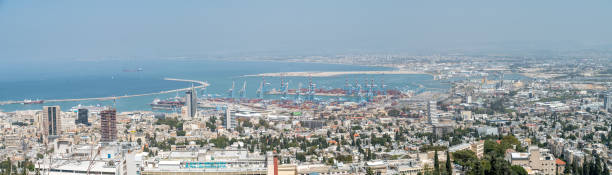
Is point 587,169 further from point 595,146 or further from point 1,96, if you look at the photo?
point 1,96

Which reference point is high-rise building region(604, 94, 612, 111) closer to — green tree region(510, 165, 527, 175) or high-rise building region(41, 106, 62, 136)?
green tree region(510, 165, 527, 175)

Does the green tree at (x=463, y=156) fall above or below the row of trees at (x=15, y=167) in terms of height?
above

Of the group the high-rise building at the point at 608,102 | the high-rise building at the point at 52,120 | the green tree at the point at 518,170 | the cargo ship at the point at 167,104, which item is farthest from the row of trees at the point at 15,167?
the high-rise building at the point at 608,102

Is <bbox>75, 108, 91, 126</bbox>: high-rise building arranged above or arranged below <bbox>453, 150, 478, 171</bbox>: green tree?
below

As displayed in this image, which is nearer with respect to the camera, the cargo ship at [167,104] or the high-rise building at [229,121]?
the high-rise building at [229,121]

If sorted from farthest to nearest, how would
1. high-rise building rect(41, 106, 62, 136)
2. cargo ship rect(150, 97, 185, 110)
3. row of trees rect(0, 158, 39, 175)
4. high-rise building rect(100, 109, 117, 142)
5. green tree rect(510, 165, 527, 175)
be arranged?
cargo ship rect(150, 97, 185, 110) → high-rise building rect(41, 106, 62, 136) → high-rise building rect(100, 109, 117, 142) → row of trees rect(0, 158, 39, 175) → green tree rect(510, 165, 527, 175)

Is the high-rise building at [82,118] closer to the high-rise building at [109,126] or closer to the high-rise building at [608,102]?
the high-rise building at [109,126]

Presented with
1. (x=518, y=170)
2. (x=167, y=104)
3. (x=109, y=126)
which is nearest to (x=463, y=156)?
(x=518, y=170)

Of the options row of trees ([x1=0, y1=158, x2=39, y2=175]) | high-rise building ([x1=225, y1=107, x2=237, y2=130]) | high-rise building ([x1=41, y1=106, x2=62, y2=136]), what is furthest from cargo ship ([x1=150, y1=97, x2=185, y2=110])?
row of trees ([x1=0, y1=158, x2=39, y2=175])

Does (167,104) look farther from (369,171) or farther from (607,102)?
(369,171)

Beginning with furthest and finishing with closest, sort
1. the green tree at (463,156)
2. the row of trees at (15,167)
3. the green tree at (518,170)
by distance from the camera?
the green tree at (463,156), the row of trees at (15,167), the green tree at (518,170)
